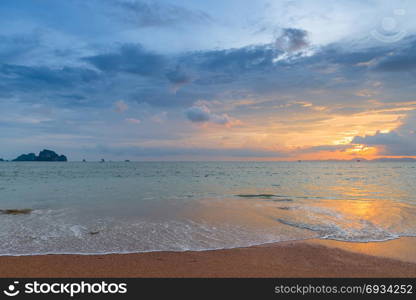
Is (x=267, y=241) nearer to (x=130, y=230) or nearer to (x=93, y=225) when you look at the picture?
(x=130, y=230)

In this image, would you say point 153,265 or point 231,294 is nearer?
point 231,294

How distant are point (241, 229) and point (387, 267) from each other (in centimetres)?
527

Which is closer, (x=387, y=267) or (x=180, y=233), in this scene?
(x=387, y=267)

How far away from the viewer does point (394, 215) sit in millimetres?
13883

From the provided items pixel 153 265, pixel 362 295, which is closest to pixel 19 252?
pixel 153 265

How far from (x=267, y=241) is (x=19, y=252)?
798cm

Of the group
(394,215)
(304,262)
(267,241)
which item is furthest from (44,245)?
(394,215)

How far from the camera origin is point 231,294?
508 centimetres

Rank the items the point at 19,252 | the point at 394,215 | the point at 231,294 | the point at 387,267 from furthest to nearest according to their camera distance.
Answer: the point at 394,215
the point at 19,252
the point at 387,267
the point at 231,294

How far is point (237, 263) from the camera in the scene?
6805 millimetres

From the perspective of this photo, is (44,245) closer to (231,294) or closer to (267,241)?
(231,294)

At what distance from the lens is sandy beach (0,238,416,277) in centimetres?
613

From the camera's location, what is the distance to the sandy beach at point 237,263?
613cm

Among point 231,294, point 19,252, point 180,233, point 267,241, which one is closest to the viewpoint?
point 231,294
